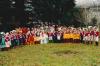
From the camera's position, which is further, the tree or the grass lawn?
the tree

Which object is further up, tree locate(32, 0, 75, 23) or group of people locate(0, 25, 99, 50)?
tree locate(32, 0, 75, 23)

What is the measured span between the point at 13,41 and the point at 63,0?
26.1 m

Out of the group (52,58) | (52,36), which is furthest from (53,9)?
(52,58)

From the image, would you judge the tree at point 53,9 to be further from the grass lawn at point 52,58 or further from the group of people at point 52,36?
the grass lawn at point 52,58

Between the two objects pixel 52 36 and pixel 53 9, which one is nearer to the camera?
pixel 52 36

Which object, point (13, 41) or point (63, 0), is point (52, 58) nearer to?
point (13, 41)

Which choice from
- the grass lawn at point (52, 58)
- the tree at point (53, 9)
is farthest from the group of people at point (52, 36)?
the tree at point (53, 9)

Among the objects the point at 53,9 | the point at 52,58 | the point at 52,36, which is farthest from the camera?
the point at 53,9

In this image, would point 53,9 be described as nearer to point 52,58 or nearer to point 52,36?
point 52,36

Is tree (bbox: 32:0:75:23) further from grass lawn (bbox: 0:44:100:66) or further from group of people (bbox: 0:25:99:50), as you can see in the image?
grass lawn (bbox: 0:44:100:66)

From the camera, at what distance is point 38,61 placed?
2564 cm

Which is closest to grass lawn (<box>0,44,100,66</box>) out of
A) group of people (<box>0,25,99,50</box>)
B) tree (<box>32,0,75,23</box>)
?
group of people (<box>0,25,99,50</box>)

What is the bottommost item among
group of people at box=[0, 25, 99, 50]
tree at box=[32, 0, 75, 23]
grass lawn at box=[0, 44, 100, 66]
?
grass lawn at box=[0, 44, 100, 66]

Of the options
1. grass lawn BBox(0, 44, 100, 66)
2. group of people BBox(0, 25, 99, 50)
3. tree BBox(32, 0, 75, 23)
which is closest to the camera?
grass lawn BBox(0, 44, 100, 66)
